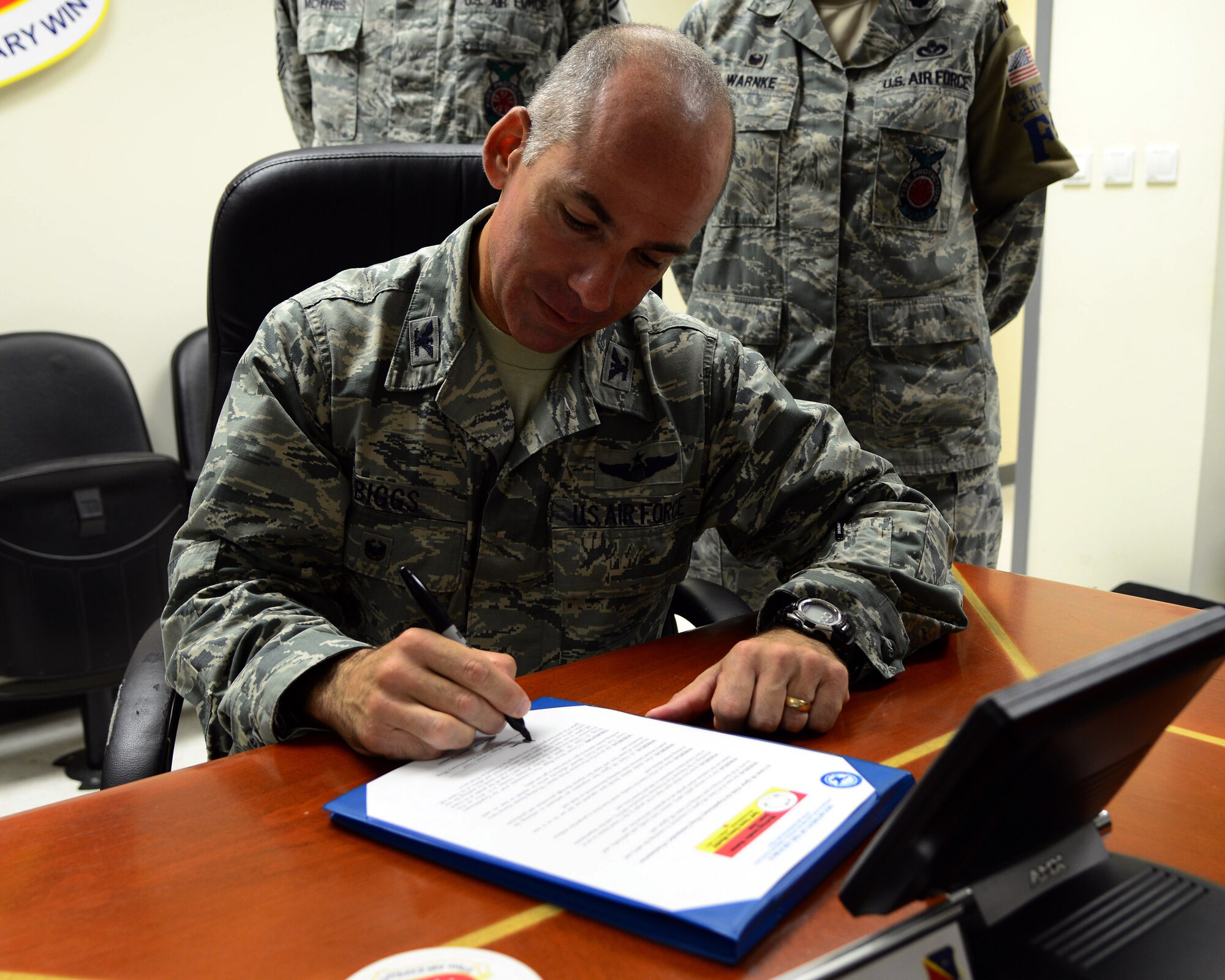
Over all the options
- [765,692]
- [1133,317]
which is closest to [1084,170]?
[1133,317]

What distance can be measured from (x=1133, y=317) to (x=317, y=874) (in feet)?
9.64

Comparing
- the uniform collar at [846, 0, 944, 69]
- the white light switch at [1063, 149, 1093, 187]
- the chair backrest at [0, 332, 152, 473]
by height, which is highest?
the uniform collar at [846, 0, 944, 69]

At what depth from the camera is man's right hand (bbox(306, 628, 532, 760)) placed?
0.72 m

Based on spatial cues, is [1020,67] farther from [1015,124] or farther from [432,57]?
[432,57]

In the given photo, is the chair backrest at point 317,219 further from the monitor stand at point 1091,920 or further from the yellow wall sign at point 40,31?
the yellow wall sign at point 40,31

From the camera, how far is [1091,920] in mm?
527

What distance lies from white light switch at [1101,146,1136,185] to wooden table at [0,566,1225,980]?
Answer: 240cm

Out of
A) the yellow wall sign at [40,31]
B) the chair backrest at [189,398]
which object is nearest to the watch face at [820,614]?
the chair backrest at [189,398]

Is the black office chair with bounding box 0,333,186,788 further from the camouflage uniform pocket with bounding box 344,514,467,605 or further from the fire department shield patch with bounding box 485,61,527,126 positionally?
the camouflage uniform pocket with bounding box 344,514,467,605

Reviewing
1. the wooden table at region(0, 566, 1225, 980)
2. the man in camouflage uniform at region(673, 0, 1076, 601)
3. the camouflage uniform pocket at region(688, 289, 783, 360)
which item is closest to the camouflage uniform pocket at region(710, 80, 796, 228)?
the man in camouflage uniform at region(673, 0, 1076, 601)

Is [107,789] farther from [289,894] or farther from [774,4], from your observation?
[774,4]

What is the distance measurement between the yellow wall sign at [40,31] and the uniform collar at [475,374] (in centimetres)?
181

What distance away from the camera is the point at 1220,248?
2.71 metres

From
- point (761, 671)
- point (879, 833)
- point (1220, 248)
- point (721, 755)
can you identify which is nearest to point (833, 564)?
point (761, 671)
